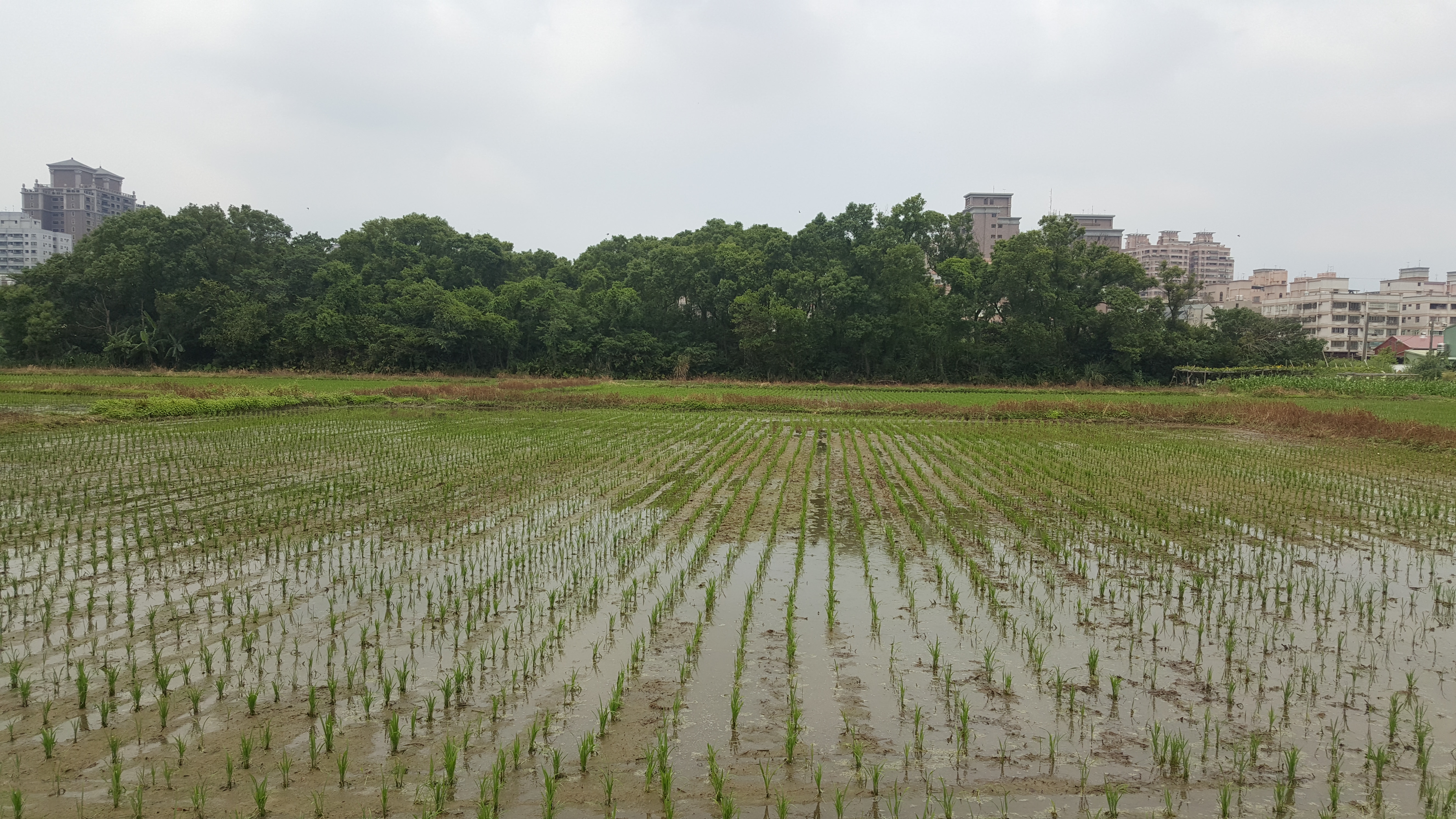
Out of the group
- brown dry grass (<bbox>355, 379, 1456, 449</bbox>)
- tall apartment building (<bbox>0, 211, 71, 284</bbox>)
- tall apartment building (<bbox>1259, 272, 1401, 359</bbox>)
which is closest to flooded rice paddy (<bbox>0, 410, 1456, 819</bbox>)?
brown dry grass (<bbox>355, 379, 1456, 449</bbox>)

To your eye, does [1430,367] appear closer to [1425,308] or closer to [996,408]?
[996,408]

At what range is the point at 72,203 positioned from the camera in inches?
5512

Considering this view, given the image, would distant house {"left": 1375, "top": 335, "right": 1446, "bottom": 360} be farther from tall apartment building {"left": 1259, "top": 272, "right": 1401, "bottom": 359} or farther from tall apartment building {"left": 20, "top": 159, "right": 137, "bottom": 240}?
tall apartment building {"left": 20, "top": 159, "right": 137, "bottom": 240}

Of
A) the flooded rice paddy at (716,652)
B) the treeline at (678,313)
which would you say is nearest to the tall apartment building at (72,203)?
the treeline at (678,313)

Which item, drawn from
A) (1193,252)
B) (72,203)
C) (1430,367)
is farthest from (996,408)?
(72,203)

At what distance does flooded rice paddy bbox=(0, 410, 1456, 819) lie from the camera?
3.77 meters

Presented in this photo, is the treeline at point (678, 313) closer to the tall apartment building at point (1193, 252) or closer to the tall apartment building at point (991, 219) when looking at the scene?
the tall apartment building at point (991, 219)

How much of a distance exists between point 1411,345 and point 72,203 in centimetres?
19287

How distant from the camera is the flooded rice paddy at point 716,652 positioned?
3.77 metres

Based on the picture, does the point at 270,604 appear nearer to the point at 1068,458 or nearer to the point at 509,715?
the point at 509,715

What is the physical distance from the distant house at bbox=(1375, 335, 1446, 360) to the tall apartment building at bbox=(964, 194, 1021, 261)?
44691 millimetres

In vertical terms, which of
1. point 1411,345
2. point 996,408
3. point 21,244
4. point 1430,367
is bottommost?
point 996,408

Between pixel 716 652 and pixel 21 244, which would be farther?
pixel 21 244

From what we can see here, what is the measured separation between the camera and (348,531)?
8.70 meters
